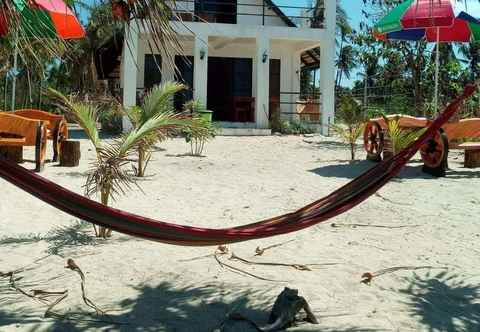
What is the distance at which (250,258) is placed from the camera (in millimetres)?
4449

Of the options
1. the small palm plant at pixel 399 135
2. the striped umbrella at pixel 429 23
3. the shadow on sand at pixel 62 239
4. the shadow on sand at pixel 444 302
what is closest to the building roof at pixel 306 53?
the striped umbrella at pixel 429 23

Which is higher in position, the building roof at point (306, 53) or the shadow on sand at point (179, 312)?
the building roof at point (306, 53)

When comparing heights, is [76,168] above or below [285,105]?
below

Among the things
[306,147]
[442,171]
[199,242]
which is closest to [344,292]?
[199,242]

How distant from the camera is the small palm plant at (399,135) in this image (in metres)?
8.15

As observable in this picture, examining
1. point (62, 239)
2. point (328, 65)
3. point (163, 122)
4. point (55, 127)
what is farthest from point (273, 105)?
point (62, 239)

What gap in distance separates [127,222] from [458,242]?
320cm

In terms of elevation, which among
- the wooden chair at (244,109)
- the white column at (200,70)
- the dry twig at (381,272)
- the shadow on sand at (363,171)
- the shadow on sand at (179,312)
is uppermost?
the white column at (200,70)

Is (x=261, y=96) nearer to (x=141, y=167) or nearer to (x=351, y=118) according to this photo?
(x=351, y=118)

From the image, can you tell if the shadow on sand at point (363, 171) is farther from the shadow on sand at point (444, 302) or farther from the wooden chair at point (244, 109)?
the wooden chair at point (244, 109)

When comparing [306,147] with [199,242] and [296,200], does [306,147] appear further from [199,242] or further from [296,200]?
[199,242]

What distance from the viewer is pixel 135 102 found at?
1545 cm

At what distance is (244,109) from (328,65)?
2860mm

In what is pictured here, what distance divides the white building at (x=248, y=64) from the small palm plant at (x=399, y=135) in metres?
7.33
